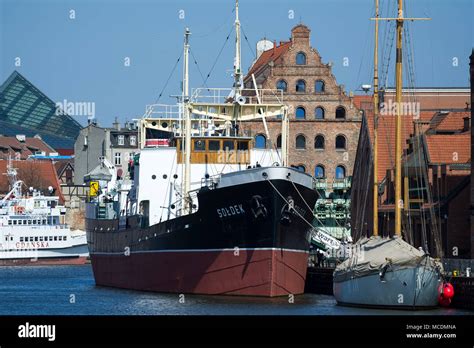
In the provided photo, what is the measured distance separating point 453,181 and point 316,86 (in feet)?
113

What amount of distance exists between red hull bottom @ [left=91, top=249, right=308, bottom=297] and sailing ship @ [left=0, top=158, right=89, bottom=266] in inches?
2173

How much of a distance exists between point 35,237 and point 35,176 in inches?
969

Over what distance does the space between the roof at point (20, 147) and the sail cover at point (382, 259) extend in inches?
4315

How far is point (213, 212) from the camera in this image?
2036 inches

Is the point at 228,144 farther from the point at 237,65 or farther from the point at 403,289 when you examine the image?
the point at 403,289

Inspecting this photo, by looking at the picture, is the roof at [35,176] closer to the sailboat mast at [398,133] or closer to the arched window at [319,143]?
the arched window at [319,143]

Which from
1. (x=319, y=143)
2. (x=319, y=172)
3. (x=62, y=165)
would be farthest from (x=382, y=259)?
(x=62, y=165)

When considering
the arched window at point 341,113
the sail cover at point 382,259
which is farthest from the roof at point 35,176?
the sail cover at point 382,259

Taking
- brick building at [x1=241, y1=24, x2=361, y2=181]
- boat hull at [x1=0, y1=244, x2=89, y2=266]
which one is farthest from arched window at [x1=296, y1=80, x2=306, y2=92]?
boat hull at [x1=0, y1=244, x2=89, y2=266]

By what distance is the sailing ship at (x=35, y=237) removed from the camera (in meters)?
111
